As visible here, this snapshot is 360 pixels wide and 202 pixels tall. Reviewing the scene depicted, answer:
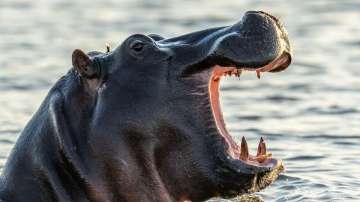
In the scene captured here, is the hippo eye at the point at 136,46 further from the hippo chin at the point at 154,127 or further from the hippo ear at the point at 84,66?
the hippo ear at the point at 84,66

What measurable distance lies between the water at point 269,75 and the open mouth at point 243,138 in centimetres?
209

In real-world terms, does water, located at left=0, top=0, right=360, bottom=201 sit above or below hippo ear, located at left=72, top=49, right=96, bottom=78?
below

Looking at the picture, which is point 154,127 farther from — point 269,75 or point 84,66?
point 269,75

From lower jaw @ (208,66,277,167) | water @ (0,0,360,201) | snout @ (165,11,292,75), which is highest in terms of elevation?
snout @ (165,11,292,75)

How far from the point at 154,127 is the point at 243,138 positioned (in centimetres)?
53

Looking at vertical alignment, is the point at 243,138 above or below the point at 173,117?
below

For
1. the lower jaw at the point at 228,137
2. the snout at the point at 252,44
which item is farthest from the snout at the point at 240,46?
the lower jaw at the point at 228,137

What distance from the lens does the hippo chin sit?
667 cm

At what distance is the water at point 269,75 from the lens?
33.4ft

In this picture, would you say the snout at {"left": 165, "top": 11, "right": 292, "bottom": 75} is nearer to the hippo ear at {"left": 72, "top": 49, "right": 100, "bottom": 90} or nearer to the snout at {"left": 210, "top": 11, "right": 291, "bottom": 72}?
the snout at {"left": 210, "top": 11, "right": 291, "bottom": 72}

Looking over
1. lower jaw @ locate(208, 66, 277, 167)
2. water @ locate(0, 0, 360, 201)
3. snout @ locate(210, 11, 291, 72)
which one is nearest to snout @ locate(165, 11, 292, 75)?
snout @ locate(210, 11, 291, 72)

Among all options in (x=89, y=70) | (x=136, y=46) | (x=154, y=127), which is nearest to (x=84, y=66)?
(x=89, y=70)

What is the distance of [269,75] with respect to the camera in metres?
13.8

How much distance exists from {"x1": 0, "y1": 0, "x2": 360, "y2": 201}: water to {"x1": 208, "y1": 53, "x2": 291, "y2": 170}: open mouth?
2.09 meters
